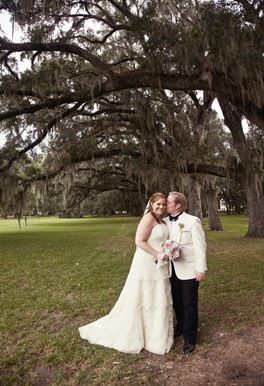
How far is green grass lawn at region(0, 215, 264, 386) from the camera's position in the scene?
3043mm

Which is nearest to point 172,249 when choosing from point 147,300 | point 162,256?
point 162,256

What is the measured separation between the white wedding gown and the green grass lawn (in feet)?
0.62

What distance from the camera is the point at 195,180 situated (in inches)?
679

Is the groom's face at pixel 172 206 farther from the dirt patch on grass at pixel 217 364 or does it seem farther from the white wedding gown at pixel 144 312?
the dirt patch on grass at pixel 217 364

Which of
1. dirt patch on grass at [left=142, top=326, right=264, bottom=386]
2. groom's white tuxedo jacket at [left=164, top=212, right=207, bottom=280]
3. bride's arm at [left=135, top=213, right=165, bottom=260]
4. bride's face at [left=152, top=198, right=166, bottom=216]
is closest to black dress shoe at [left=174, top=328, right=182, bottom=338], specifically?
dirt patch on grass at [left=142, top=326, right=264, bottom=386]

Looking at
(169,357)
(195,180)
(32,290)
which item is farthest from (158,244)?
(195,180)

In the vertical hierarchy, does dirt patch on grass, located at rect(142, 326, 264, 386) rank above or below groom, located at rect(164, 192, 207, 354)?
below

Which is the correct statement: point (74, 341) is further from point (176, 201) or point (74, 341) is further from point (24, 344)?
point (176, 201)

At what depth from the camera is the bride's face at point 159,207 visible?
3567 millimetres

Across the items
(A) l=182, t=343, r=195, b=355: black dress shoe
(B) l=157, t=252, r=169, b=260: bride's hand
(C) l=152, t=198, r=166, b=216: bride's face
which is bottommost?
(A) l=182, t=343, r=195, b=355: black dress shoe

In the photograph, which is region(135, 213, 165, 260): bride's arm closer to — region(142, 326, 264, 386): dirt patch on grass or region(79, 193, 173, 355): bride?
region(79, 193, 173, 355): bride

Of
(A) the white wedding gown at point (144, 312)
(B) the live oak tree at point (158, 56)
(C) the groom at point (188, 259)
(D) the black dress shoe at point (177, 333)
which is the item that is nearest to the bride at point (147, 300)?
(A) the white wedding gown at point (144, 312)

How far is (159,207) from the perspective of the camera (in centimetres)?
358

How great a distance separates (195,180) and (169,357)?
14.5 m
